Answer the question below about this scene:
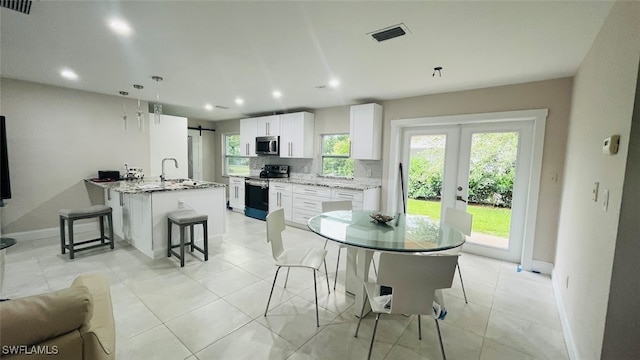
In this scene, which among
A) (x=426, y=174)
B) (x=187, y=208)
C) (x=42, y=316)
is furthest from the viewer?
(x=426, y=174)

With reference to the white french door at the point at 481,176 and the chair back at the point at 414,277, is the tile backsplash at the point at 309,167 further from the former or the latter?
the chair back at the point at 414,277

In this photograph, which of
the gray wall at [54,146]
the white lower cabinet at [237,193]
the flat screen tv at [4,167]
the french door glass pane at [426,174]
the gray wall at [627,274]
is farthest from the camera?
the white lower cabinet at [237,193]

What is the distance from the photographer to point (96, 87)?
401 centimetres

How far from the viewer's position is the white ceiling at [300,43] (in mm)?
1808

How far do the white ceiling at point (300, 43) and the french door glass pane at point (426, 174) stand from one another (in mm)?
828

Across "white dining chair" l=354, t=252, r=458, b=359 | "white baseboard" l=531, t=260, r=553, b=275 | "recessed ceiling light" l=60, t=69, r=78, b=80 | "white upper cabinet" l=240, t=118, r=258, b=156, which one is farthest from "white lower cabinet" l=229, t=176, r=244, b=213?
"white baseboard" l=531, t=260, r=553, b=275

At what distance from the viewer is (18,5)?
1.80 meters

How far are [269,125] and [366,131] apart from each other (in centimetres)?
243

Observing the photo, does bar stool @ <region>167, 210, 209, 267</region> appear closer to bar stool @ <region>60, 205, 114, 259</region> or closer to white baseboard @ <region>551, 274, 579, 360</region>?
bar stool @ <region>60, 205, 114, 259</region>

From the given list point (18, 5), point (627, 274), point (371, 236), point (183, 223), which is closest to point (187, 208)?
point (183, 223)

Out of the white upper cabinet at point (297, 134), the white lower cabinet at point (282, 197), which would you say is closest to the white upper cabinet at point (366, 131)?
the white upper cabinet at point (297, 134)

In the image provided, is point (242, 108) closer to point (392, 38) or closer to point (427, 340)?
point (392, 38)

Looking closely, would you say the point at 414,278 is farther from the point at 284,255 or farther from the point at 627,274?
the point at 284,255

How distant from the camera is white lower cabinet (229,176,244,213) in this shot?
6113 mm
